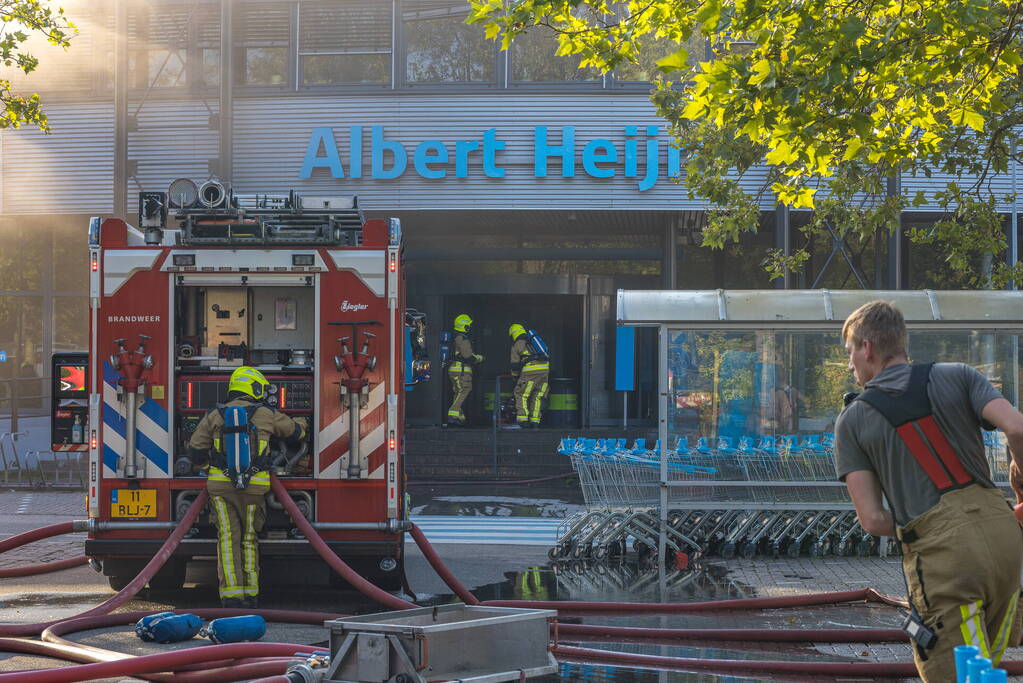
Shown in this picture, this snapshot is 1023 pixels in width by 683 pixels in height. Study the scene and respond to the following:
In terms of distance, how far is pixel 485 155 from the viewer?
72.3ft

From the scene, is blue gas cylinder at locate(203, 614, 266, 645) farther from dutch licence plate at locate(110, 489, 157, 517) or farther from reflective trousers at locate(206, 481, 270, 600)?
dutch licence plate at locate(110, 489, 157, 517)

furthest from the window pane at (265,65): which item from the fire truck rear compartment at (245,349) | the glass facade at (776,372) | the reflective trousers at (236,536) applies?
the reflective trousers at (236,536)

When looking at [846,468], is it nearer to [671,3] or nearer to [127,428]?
[671,3]

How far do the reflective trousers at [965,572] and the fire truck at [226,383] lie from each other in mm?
6205

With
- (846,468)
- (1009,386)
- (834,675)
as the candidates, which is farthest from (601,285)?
(846,468)

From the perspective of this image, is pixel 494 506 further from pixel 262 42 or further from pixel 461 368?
pixel 262 42

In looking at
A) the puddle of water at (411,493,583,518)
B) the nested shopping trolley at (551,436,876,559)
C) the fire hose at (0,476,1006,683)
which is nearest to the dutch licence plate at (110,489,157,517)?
the fire hose at (0,476,1006,683)

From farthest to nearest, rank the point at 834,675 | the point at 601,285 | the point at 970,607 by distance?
the point at 601,285, the point at 834,675, the point at 970,607

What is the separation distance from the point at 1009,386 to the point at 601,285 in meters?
11.4

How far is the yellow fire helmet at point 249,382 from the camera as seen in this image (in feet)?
32.0

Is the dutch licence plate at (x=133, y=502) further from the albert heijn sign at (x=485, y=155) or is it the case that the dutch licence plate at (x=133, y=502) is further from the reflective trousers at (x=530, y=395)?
the albert heijn sign at (x=485, y=155)

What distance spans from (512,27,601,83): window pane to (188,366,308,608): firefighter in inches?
545

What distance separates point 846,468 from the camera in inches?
171

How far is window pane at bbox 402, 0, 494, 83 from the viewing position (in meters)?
22.7
